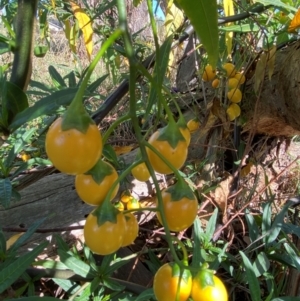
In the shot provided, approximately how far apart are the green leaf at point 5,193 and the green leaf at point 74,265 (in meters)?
0.14

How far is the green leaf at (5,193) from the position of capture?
774mm

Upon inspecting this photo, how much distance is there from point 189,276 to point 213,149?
3.18 feet

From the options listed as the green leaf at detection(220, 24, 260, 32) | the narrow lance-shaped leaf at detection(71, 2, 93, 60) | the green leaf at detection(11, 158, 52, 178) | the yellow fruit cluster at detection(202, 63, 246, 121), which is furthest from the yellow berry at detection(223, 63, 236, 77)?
the green leaf at detection(11, 158, 52, 178)

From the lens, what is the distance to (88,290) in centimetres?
78

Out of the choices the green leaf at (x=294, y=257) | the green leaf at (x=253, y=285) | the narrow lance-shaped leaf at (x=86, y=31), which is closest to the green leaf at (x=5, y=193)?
the narrow lance-shaped leaf at (x=86, y=31)

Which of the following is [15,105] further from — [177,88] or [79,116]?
[177,88]

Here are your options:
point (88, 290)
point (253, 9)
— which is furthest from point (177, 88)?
point (88, 290)

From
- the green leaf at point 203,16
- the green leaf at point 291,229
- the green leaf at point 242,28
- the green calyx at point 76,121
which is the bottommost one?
the green leaf at point 291,229

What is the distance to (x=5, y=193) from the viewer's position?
80 cm

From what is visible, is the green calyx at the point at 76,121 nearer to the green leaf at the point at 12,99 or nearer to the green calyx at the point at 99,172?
the green calyx at the point at 99,172

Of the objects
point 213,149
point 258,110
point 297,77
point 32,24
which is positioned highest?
point 32,24

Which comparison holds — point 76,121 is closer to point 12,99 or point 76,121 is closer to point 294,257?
point 12,99

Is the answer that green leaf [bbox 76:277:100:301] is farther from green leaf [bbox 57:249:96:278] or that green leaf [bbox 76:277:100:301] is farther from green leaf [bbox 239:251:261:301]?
green leaf [bbox 239:251:261:301]

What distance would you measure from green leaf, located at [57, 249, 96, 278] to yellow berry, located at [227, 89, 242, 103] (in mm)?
616
